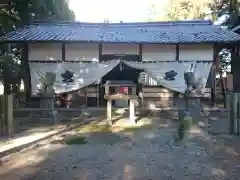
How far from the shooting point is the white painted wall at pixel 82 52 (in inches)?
591

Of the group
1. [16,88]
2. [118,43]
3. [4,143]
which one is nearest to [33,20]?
[16,88]

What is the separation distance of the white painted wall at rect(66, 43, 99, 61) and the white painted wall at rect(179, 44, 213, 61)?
3.86 metres

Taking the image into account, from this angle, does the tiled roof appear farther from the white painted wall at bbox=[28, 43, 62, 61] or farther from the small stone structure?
the small stone structure

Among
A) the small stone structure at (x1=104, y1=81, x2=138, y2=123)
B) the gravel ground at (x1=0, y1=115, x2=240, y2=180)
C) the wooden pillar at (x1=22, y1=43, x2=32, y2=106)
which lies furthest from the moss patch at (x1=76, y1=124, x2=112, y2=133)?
the wooden pillar at (x1=22, y1=43, x2=32, y2=106)

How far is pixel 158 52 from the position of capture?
597 inches

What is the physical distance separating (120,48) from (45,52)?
335cm

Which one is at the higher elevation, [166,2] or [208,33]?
[166,2]

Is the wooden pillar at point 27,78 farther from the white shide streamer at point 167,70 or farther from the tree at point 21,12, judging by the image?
the white shide streamer at point 167,70

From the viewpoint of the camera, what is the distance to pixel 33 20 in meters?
17.0

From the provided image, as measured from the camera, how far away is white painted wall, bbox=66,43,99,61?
15.0 meters

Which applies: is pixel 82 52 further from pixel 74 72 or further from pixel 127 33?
pixel 127 33

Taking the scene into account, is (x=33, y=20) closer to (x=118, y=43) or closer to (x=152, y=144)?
(x=118, y=43)

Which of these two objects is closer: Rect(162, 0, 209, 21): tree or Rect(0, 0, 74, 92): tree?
Rect(0, 0, 74, 92): tree

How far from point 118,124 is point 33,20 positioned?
8.87 meters
